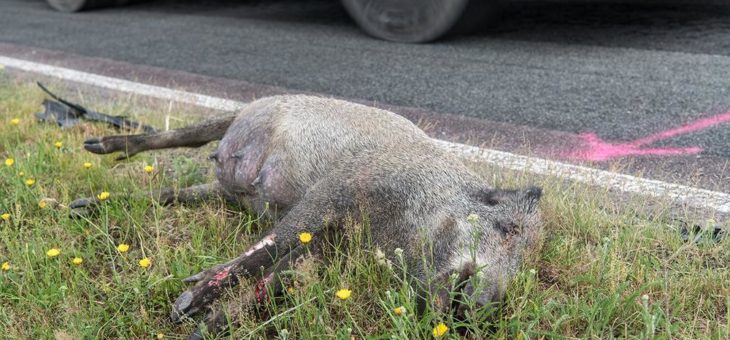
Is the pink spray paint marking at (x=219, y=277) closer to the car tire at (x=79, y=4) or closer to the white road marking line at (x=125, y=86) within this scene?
the white road marking line at (x=125, y=86)

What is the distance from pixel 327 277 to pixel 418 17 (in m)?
4.13

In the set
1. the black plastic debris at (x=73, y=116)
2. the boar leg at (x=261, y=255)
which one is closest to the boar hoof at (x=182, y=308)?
the boar leg at (x=261, y=255)

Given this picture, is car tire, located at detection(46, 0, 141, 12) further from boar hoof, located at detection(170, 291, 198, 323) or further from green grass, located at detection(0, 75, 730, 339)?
boar hoof, located at detection(170, 291, 198, 323)

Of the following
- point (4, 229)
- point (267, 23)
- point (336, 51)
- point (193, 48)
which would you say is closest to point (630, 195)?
point (4, 229)

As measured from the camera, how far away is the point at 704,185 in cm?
316

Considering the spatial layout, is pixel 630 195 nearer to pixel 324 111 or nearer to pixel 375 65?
pixel 324 111

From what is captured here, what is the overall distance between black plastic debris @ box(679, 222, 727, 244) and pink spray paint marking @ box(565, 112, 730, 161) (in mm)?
934

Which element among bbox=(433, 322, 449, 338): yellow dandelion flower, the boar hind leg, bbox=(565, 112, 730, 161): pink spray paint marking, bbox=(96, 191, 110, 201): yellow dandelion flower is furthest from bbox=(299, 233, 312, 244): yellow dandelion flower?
bbox=(565, 112, 730, 161): pink spray paint marking

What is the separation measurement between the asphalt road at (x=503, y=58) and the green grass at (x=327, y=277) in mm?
995

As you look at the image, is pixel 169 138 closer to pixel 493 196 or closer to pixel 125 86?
pixel 493 196

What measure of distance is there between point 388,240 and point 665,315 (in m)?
0.83

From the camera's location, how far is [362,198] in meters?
2.38

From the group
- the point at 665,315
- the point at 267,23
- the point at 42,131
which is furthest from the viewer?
the point at 267,23

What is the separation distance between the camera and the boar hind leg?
10.6ft
